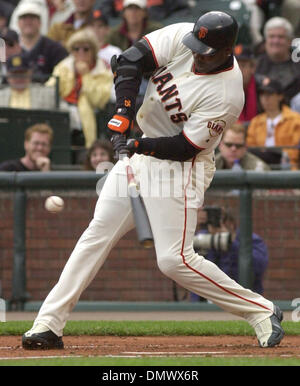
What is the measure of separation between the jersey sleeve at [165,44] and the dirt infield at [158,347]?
180 centimetres

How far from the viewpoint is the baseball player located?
592 cm

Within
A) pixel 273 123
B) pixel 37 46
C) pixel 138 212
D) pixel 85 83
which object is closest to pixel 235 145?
pixel 273 123

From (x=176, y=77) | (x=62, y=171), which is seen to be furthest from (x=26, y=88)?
(x=176, y=77)

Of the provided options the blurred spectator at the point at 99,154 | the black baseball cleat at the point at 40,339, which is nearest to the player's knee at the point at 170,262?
the black baseball cleat at the point at 40,339

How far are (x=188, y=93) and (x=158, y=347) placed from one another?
5.56ft

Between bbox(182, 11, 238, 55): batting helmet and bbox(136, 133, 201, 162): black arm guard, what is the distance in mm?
546

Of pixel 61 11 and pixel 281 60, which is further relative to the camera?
pixel 61 11

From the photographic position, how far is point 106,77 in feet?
35.9

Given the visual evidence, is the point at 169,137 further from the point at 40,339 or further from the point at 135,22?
the point at 135,22

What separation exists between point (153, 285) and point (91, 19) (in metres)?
4.70

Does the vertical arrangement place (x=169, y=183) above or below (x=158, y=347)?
above

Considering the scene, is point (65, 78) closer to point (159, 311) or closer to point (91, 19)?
point (91, 19)

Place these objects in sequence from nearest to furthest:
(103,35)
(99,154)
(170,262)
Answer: (170,262), (99,154), (103,35)

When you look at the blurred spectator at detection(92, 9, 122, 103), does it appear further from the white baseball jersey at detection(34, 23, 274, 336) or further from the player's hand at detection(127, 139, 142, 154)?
the player's hand at detection(127, 139, 142, 154)
